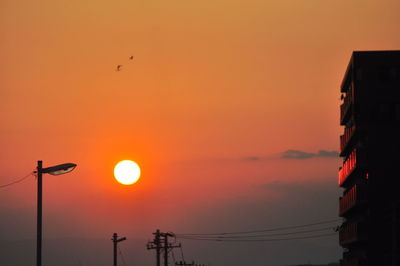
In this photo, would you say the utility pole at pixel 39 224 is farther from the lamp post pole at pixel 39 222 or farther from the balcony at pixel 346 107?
the balcony at pixel 346 107

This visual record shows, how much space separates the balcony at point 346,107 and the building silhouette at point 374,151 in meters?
1.22

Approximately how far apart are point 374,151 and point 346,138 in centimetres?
1305

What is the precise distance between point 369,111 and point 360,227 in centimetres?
1125

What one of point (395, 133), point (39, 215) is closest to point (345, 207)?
point (395, 133)

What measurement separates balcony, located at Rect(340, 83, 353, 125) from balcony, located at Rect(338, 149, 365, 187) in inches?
195

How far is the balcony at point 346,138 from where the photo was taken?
8351 centimetres

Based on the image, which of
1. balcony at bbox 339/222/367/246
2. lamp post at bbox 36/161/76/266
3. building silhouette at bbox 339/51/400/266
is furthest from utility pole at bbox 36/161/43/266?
balcony at bbox 339/222/367/246

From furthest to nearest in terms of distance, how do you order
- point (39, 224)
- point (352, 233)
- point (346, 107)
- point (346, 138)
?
point (346, 107) → point (346, 138) → point (352, 233) → point (39, 224)

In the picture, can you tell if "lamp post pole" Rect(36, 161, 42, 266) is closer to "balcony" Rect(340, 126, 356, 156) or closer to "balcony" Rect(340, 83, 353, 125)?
"balcony" Rect(340, 126, 356, 156)

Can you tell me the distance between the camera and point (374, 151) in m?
76.1

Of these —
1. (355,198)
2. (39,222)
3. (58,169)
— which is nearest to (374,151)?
(355,198)

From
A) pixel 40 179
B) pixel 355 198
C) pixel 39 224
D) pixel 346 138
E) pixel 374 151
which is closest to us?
pixel 39 224

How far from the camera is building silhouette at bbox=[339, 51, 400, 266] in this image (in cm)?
7462

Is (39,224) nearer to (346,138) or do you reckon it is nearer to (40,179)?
(40,179)
